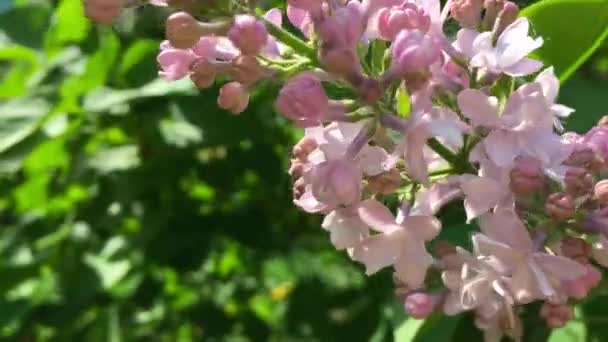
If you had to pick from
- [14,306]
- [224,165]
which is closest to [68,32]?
[224,165]

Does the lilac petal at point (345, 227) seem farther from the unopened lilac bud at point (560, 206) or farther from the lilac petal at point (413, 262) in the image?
the unopened lilac bud at point (560, 206)

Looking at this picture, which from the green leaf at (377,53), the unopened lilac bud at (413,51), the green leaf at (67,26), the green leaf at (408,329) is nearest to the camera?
the unopened lilac bud at (413,51)

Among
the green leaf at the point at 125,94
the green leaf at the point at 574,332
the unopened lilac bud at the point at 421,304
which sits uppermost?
the unopened lilac bud at the point at 421,304

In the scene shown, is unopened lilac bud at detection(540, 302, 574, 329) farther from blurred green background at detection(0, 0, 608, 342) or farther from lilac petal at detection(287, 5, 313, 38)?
blurred green background at detection(0, 0, 608, 342)

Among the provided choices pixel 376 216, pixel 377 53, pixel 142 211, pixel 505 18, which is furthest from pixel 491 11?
pixel 142 211

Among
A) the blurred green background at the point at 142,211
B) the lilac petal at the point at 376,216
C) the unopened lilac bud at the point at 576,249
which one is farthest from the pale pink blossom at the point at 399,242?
the blurred green background at the point at 142,211

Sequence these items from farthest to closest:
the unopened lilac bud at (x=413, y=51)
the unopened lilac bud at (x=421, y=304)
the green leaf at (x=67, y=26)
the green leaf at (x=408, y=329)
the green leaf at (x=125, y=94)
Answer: the green leaf at (x=67, y=26), the green leaf at (x=125, y=94), the green leaf at (x=408, y=329), the unopened lilac bud at (x=421, y=304), the unopened lilac bud at (x=413, y=51)
